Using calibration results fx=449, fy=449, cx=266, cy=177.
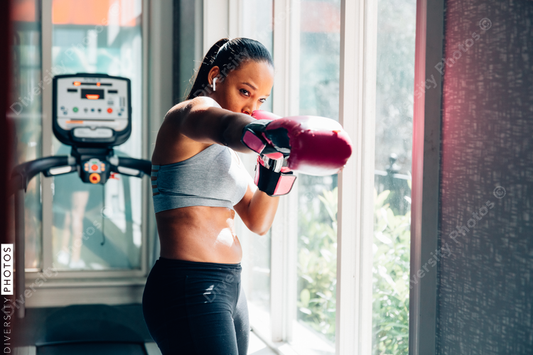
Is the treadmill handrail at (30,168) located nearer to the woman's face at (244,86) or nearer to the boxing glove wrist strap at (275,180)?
the woman's face at (244,86)

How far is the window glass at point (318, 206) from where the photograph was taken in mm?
2027

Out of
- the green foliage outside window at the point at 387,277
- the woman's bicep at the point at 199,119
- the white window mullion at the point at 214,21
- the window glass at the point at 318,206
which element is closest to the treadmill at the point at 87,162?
the white window mullion at the point at 214,21

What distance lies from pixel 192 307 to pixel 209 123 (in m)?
0.42

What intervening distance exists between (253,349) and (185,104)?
188 cm

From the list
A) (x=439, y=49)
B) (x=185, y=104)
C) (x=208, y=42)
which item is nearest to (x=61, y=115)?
(x=208, y=42)

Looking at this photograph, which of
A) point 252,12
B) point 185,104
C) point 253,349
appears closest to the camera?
point 185,104

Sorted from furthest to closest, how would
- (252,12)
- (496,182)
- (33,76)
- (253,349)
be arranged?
(33,76)
(252,12)
(253,349)
(496,182)

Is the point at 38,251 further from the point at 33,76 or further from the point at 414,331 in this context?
the point at 414,331

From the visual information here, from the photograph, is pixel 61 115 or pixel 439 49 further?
pixel 61 115

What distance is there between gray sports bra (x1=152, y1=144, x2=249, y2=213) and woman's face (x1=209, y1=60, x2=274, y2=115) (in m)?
0.13

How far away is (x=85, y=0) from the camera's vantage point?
3.66 m

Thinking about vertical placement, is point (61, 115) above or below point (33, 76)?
below

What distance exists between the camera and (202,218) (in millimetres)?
1079

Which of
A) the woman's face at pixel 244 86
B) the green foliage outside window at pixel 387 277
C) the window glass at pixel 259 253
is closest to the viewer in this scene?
the woman's face at pixel 244 86
